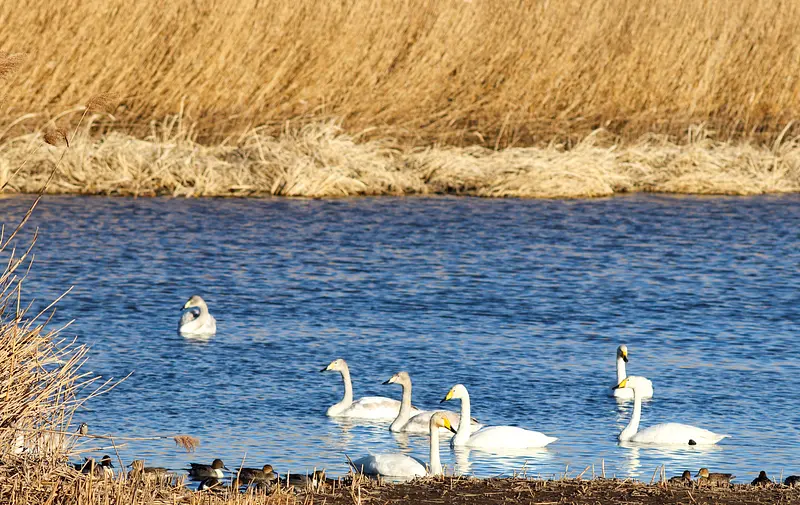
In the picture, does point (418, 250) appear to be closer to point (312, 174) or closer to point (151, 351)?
point (312, 174)

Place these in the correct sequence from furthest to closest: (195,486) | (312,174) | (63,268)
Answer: (312,174) < (63,268) < (195,486)

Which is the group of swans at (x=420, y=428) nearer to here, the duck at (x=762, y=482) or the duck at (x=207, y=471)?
the duck at (x=207, y=471)

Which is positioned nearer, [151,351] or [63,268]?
[151,351]

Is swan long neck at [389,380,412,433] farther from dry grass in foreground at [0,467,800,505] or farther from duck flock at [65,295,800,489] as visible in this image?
dry grass in foreground at [0,467,800,505]

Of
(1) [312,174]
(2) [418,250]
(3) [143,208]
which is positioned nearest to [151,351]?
(2) [418,250]

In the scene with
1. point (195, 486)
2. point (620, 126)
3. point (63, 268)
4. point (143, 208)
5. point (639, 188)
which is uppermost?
point (620, 126)

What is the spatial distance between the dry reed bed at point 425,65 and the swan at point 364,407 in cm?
1828

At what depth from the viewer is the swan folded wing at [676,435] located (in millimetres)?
10984

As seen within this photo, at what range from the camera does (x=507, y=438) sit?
10.9 metres

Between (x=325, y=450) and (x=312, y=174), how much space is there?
18.6 meters

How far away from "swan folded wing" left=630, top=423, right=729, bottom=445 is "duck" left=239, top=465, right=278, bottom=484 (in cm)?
330

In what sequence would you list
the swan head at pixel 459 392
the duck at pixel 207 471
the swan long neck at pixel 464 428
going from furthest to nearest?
1. the swan head at pixel 459 392
2. the swan long neck at pixel 464 428
3. the duck at pixel 207 471

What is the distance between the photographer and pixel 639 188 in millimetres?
32031

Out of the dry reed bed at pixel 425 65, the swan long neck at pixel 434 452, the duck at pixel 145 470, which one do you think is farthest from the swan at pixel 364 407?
the dry reed bed at pixel 425 65
